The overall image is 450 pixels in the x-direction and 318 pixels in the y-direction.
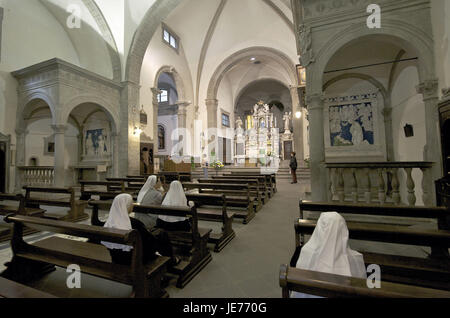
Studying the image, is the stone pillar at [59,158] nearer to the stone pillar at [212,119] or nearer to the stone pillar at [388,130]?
the stone pillar at [212,119]

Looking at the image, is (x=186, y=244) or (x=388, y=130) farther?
(x=388, y=130)

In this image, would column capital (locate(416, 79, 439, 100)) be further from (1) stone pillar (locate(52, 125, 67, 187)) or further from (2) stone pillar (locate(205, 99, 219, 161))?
(2) stone pillar (locate(205, 99, 219, 161))

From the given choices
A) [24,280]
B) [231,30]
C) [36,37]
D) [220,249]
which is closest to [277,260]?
[220,249]

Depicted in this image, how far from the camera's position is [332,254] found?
4.69 feet

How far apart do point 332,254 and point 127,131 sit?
10531 mm

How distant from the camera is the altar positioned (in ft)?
63.7

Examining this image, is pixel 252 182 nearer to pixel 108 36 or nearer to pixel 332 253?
pixel 332 253

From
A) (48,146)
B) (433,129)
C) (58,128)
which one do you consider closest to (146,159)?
(58,128)

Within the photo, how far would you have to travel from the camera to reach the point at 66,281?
228 centimetres

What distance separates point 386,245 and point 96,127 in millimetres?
12298

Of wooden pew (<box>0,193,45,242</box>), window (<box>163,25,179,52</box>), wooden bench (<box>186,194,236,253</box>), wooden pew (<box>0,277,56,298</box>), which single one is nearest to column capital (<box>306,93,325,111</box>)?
wooden bench (<box>186,194,236,253</box>)

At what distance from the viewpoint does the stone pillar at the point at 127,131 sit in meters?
10.2

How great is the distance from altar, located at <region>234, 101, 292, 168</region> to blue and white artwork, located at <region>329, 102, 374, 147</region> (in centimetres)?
1256

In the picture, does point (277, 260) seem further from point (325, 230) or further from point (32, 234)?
point (32, 234)
